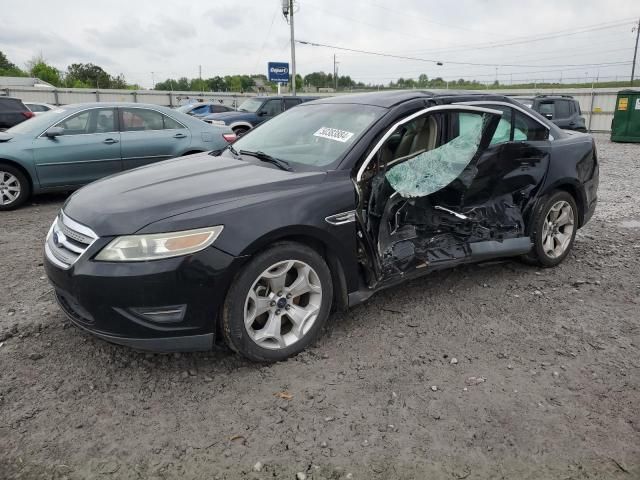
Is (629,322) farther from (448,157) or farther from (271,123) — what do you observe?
(271,123)

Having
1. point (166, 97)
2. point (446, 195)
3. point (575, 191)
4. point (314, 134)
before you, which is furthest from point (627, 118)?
point (166, 97)

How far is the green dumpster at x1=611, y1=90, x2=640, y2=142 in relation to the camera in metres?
17.7

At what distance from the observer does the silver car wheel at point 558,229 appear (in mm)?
4641

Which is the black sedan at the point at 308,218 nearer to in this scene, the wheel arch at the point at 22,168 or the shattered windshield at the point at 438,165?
the shattered windshield at the point at 438,165

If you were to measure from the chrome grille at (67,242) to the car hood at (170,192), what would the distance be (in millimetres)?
48

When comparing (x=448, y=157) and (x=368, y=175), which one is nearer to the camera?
(x=368, y=175)

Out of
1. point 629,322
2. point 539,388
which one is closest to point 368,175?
point 539,388

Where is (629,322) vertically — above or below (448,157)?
below

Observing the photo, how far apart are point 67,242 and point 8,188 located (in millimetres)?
5046

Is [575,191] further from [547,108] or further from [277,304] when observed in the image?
[547,108]

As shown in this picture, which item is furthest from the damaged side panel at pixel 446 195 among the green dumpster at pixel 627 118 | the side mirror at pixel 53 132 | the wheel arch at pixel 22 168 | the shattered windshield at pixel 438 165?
the green dumpster at pixel 627 118

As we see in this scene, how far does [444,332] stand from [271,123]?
233 cm

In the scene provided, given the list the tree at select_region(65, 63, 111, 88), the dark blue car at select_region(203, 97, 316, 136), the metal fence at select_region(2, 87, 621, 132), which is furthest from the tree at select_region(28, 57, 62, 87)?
the dark blue car at select_region(203, 97, 316, 136)

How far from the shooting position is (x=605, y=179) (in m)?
9.96
